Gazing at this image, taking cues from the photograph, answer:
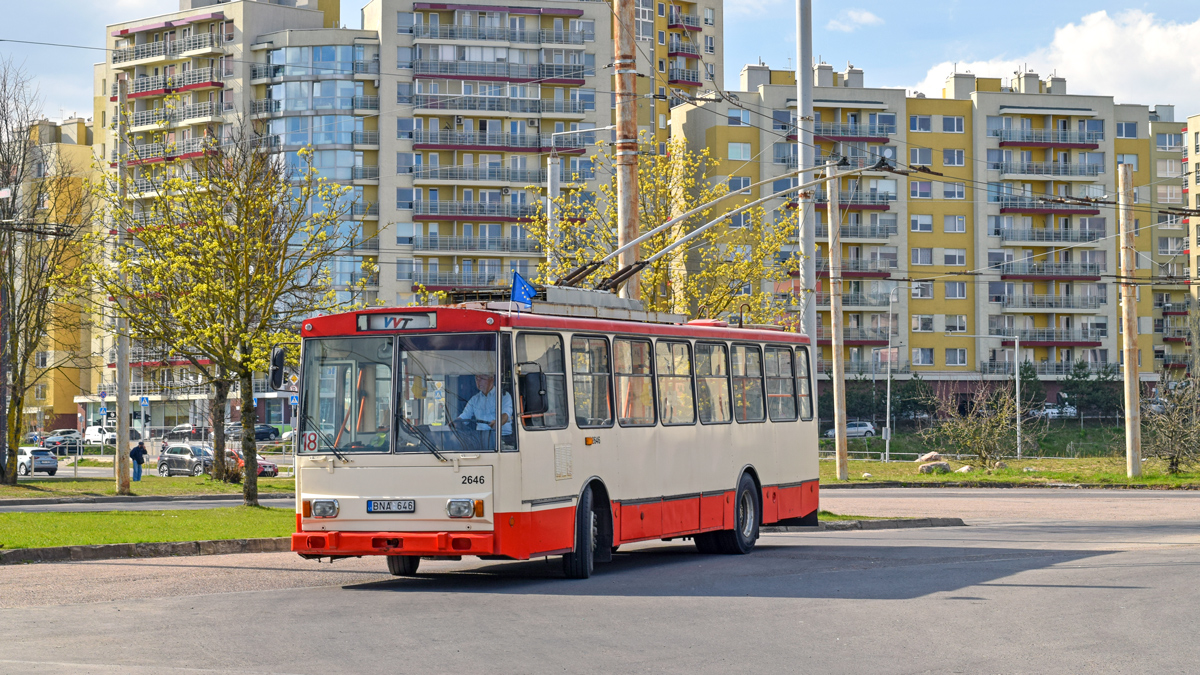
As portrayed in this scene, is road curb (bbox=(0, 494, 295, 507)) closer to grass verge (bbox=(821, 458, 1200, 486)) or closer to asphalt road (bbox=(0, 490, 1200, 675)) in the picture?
grass verge (bbox=(821, 458, 1200, 486))

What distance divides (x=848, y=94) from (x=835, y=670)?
91.8m

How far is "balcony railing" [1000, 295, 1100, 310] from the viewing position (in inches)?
3971

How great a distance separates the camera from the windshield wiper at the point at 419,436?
13828mm

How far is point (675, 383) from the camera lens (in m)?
17.4

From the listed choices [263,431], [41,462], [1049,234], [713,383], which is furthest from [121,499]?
[1049,234]

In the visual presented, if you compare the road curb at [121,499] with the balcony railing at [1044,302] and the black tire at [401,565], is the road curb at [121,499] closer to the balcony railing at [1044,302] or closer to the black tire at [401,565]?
the black tire at [401,565]

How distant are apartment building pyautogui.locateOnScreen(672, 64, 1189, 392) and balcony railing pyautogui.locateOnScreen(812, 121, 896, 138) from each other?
97mm

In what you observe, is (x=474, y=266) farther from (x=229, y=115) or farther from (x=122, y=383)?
(x=122, y=383)

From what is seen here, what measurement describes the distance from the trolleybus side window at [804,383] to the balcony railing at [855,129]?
78224mm

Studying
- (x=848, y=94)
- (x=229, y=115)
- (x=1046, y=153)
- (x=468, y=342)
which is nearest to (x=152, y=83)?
(x=229, y=115)

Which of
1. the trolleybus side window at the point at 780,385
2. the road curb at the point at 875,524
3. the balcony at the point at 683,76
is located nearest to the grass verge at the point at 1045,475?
the road curb at the point at 875,524

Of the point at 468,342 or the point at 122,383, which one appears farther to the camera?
the point at 122,383

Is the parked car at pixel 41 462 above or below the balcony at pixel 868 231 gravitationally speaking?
below

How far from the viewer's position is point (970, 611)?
40.4 ft
